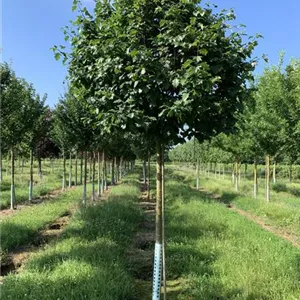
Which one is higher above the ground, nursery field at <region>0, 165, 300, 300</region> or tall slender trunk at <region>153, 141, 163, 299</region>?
tall slender trunk at <region>153, 141, 163, 299</region>

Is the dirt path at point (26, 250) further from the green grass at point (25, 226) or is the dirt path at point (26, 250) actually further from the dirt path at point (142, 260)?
the dirt path at point (142, 260)

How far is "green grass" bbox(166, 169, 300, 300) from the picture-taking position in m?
5.33

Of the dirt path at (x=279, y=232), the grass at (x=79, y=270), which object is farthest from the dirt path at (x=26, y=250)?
the dirt path at (x=279, y=232)

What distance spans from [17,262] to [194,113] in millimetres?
5421

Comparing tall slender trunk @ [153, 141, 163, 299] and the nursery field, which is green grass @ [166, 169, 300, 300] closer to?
the nursery field

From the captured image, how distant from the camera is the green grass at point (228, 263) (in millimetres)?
5332

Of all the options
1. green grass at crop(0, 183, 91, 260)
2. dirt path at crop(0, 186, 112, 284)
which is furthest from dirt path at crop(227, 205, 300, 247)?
green grass at crop(0, 183, 91, 260)

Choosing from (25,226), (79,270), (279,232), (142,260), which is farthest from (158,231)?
(279,232)

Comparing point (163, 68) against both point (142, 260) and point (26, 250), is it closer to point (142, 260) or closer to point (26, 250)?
point (142, 260)

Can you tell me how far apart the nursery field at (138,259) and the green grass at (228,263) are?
16mm

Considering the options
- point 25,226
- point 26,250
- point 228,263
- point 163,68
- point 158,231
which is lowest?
point 26,250

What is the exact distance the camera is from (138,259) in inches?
302

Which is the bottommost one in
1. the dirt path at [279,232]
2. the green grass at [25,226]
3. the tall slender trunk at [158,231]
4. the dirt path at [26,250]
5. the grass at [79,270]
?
the dirt path at [279,232]

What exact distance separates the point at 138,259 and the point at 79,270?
2107 mm
